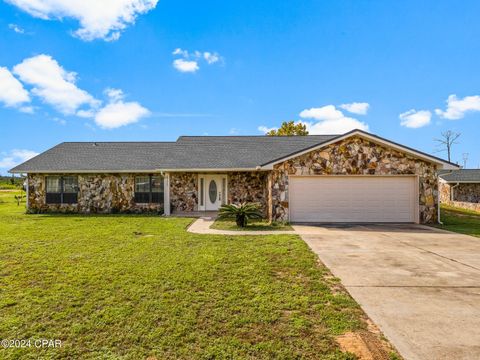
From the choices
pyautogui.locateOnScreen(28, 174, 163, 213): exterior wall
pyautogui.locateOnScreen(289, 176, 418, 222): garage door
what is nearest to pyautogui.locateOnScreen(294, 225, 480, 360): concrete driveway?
pyautogui.locateOnScreen(289, 176, 418, 222): garage door

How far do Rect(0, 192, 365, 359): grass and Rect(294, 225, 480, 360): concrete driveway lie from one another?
468mm

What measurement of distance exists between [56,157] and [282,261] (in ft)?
53.6

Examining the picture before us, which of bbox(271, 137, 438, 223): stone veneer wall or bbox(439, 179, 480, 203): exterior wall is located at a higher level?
bbox(271, 137, 438, 223): stone veneer wall

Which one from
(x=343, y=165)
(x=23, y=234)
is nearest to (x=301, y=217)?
(x=343, y=165)

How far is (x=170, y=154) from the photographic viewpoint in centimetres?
1641

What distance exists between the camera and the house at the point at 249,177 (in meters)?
11.9

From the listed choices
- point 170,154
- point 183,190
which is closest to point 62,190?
point 170,154

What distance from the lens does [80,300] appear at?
4.12m

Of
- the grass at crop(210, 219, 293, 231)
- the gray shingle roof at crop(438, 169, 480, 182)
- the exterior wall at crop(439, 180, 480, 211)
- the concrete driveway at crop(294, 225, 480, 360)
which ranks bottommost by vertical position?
the concrete driveway at crop(294, 225, 480, 360)

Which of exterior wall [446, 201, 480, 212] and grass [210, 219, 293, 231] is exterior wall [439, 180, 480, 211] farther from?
grass [210, 219, 293, 231]

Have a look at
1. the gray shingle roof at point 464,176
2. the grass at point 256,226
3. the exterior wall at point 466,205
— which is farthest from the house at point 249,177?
the gray shingle roof at point 464,176

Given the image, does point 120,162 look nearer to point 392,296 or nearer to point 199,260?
point 199,260

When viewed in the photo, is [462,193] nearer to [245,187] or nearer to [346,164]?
[346,164]

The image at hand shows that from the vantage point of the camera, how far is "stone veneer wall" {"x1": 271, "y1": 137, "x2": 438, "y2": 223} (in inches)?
469
